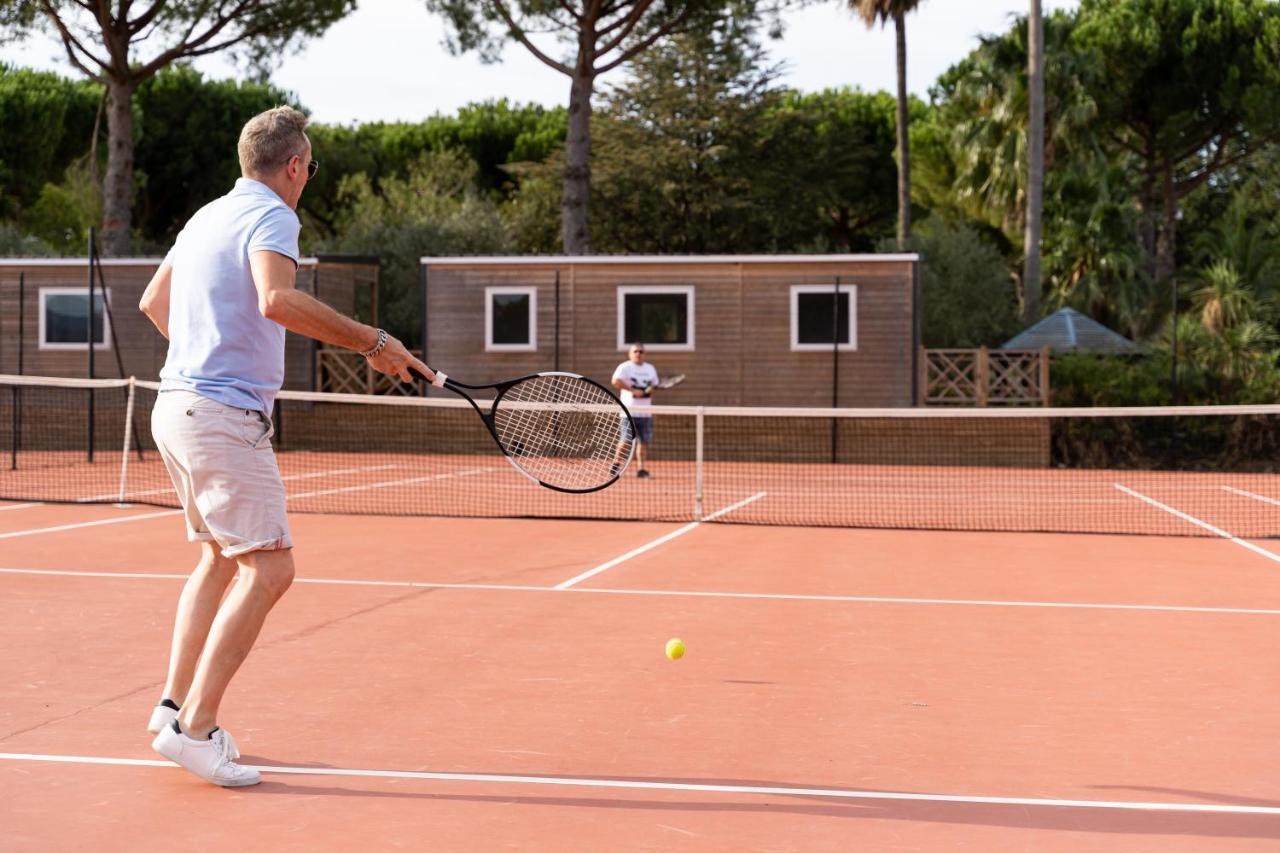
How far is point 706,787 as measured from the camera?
4.52 meters

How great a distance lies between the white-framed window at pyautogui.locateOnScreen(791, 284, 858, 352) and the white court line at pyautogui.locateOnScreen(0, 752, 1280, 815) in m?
20.2

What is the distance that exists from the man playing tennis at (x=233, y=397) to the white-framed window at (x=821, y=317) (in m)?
20.4

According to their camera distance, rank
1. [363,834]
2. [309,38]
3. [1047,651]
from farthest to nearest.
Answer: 1. [309,38]
2. [1047,651]
3. [363,834]

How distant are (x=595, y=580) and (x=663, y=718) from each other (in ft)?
12.8

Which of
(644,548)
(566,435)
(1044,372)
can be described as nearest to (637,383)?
(566,435)

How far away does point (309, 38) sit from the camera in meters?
32.4

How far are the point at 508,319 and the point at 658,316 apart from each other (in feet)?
8.34

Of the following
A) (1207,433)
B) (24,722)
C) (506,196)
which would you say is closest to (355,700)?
(24,722)

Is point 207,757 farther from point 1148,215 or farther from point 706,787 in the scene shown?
point 1148,215

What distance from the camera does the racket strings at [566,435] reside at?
7.94m

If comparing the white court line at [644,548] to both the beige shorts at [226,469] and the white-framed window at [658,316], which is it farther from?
the white-framed window at [658,316]

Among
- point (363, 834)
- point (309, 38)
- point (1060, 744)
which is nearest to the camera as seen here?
point (363, 834)

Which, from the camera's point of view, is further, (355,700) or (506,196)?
(506,196)

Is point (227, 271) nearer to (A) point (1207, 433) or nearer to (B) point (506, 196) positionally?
(A) point (1207, 433)
